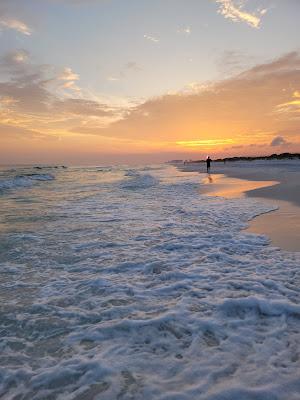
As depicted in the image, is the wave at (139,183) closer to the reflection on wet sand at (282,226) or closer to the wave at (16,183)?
the wave at (16,183)

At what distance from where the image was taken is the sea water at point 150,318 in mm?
3188

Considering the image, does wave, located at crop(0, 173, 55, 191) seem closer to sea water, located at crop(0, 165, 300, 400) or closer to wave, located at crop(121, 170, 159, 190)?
wave, located at crop(121, 170, 159, 190)

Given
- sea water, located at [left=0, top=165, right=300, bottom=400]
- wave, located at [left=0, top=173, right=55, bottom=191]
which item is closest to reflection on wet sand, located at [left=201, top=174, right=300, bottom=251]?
sea water, located at [left=0, top=165, right=300, bottom=400]

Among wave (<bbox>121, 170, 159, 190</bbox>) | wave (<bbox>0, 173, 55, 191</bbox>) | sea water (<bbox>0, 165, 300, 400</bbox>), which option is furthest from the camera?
wave (<bbox>0, 173, 55, 191</bbox>)

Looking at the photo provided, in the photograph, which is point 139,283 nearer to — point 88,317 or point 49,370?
point 88,317

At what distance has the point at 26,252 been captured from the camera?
774 centimetres

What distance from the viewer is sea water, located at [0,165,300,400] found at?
319 centimetres

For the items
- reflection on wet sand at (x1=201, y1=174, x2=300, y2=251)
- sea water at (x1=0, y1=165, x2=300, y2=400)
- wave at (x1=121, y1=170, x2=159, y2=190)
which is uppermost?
wave at (x1=121, y1=170, x2=159, y2=190)

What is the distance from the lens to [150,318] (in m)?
4.42

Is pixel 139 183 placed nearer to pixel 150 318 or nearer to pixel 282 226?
pixel 282 226

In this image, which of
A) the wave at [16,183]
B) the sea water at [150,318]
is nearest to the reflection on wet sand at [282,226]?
the sea water at [150,318]

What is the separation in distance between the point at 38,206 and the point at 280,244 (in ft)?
39.9

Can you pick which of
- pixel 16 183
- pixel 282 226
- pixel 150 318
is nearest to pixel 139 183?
pixel 16 183

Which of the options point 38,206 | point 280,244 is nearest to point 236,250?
point 280,244
